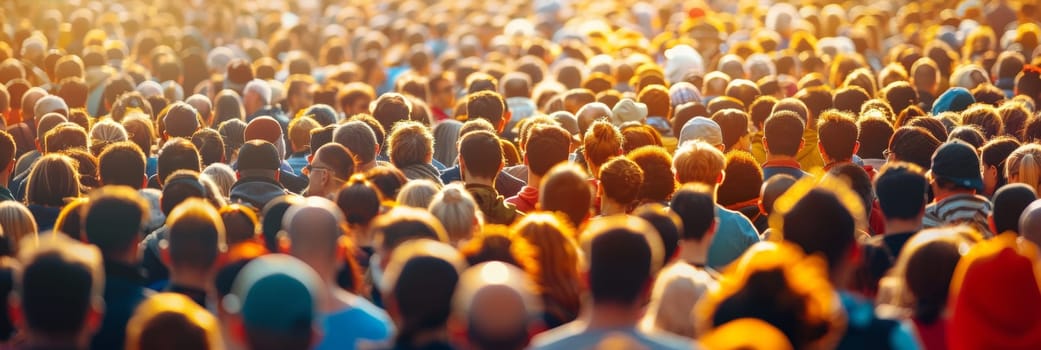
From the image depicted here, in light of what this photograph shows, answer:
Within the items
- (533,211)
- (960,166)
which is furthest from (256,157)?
(960,166)

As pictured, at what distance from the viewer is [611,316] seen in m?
5.14

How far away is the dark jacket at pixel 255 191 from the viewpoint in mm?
9070

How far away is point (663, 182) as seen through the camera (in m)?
8.45

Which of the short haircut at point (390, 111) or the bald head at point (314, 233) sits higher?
the bald head at point (314, 233)

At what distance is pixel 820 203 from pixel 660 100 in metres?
6.55

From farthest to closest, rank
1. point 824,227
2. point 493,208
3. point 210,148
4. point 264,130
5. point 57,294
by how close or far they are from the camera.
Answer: point 264,130 → point 210,148 → point 493,208 → point 824,227 → point 57,294

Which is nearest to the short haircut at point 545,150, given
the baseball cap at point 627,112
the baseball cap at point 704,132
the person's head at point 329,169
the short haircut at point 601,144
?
the short haircut at point 601,144

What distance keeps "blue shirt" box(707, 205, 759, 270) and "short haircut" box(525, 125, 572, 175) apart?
137 cm

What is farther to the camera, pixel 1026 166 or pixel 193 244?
pixel 1026 166

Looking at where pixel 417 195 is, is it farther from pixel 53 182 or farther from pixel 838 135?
pixel 838 135

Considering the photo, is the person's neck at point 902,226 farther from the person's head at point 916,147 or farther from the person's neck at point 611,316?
the person's head at point 916,147

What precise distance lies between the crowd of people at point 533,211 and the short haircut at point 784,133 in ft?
0.06

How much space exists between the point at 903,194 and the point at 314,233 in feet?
9.00

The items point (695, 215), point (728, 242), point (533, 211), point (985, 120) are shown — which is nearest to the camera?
point (695, 215)
